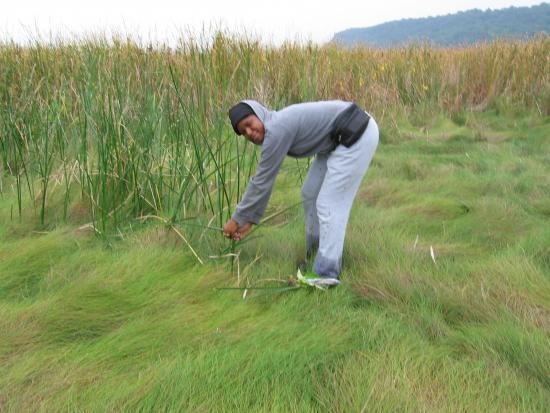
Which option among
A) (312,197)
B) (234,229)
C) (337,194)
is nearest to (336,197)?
(337,194)

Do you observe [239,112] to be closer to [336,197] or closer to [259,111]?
[259,111]

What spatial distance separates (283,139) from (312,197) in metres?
0.48

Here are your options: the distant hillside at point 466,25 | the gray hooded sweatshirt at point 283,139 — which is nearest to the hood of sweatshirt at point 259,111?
the gray hooded sweatshirt at point 283,139

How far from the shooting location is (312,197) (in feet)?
8.22

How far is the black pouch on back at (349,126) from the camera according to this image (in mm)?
2207

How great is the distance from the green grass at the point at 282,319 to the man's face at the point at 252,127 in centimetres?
59

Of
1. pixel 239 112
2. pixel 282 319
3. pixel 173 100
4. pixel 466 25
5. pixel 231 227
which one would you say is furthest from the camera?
pixel 466 25

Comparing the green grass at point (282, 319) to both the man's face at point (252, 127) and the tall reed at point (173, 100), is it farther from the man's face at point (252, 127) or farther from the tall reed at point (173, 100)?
the man's face at point (252, 127)

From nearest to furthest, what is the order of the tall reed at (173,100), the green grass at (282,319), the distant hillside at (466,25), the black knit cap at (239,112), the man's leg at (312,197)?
1. the green grass at (282,319)
2. the black knit cap at (239,112)
3. the man's leg at (312,197)
4. the tall reed at (173,100)
5. the distant hillside at (466,25)

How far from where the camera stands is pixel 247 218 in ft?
7.50

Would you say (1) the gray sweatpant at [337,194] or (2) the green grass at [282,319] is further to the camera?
(1) the gray sweatpant at [337,194]

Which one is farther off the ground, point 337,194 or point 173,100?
point 173,100

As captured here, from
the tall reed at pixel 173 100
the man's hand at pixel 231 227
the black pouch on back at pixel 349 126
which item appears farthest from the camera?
the tall reed at pixel 173 100

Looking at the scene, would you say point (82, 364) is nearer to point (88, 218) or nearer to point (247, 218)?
point (247, 218)
